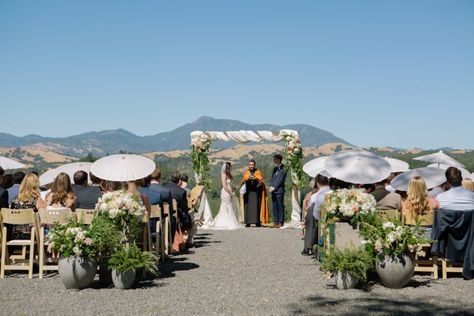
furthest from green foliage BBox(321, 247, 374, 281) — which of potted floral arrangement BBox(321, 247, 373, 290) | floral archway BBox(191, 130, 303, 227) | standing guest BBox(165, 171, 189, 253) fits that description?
floral archway BBox(191, 130, 303, 227)

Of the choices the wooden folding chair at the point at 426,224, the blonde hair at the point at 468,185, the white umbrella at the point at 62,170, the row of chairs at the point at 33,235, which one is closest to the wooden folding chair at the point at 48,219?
the row of chairs at the point at 33,235

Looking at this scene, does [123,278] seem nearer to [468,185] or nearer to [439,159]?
[468,185]

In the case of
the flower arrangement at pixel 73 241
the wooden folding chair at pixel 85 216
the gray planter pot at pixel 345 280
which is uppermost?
the wooden folding chair at pixel 85 216

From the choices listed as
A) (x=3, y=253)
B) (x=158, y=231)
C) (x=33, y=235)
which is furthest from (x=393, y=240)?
(x=3, y=253)

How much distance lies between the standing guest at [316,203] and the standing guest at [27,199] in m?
4.45

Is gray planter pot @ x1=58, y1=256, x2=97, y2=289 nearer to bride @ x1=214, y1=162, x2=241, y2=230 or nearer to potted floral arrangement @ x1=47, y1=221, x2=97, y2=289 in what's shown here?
potted floral arrangement @ x1=47, y1=221, x2=97, y2=289

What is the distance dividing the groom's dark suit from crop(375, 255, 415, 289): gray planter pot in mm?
10092

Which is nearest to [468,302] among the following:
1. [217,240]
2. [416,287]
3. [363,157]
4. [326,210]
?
[416,287]

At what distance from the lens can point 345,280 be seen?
8258 mm

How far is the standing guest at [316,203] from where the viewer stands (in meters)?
10.5

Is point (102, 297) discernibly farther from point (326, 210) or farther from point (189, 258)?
point (189, 258)

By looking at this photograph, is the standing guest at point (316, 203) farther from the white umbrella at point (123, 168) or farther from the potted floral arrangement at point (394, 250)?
the white umbrella at point (123, 168)

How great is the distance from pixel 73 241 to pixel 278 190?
419 inches

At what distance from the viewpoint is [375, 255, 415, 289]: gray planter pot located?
323 inches
